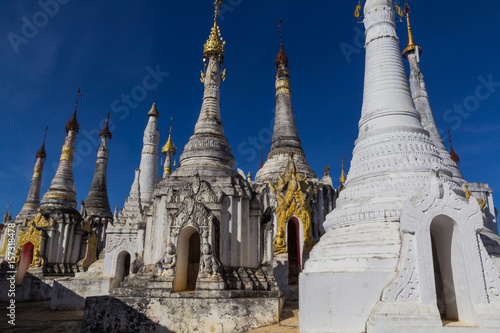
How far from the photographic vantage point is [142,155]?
26.6m

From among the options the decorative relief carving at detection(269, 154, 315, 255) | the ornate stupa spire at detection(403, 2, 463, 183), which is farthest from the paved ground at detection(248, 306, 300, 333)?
the ornate stupa spire at detection(403, 2, 463, 183)

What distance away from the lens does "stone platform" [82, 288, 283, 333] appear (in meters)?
9.80

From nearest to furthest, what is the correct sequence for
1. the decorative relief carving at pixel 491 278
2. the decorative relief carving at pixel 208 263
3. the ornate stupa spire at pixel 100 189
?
the decorative relief carving at pixel 491 278 → the decorative relief carving at pixel 208 263 → the ornate stupa spire at pixel 100 189

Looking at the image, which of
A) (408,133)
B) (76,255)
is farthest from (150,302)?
(76,255)

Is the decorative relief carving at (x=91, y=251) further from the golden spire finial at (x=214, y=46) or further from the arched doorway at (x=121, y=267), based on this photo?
the golden spire finial at (x=214, y=46)

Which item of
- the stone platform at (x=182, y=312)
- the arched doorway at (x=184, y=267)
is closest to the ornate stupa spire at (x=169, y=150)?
the arched doorway at (x=184, y=267)

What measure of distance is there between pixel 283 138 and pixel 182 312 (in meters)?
15.9

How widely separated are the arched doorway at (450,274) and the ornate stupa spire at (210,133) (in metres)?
8.13

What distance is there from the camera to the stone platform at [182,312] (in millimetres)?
9805

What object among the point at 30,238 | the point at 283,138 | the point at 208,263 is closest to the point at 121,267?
the point at 30,238

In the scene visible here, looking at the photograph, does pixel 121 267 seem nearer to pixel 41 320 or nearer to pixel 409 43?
pixel 41 320

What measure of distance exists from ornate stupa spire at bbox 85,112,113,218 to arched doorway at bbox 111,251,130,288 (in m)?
8.87

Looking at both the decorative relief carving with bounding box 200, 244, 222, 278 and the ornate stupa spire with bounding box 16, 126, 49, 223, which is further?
the ornate stupa spire with bounding box 16, 126, 49, 223

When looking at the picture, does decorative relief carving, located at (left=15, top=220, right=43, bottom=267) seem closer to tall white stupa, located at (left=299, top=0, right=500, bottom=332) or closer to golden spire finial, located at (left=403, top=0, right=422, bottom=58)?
tall white stupa, located at (left=299, top=0, right=500, bottom=332)
